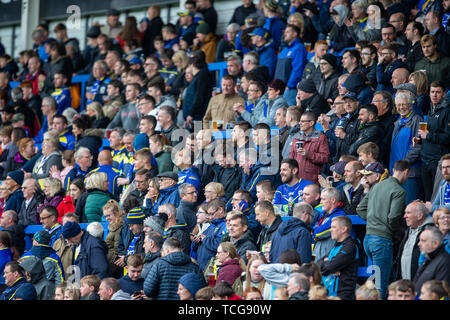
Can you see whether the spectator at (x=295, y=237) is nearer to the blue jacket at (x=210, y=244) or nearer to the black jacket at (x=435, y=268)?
the blue jacket at (x=210, y=244)

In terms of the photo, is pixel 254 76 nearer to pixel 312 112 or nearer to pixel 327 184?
pixel 312 112

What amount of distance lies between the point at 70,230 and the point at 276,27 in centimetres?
540

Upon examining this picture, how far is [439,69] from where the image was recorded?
438 inches

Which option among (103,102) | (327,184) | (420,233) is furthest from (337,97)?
(103,102)

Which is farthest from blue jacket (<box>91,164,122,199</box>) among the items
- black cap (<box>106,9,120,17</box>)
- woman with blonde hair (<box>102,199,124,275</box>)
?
black cap (<box>106,9,120,17</box>)

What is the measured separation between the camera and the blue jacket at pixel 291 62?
13.0 metres

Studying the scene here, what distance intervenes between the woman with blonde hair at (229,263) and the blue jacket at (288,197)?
113cm

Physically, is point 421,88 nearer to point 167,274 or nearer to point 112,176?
point 167,274

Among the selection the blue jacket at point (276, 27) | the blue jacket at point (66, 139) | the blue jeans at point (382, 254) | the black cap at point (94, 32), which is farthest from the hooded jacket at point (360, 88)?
the black cap at point (94, 32)

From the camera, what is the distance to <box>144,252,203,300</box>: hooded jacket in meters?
8.69

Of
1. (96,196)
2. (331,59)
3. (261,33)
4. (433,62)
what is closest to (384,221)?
(433,62)

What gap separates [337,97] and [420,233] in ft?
10.3

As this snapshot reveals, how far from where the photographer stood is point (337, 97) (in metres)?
11.1

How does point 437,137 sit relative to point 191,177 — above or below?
above
